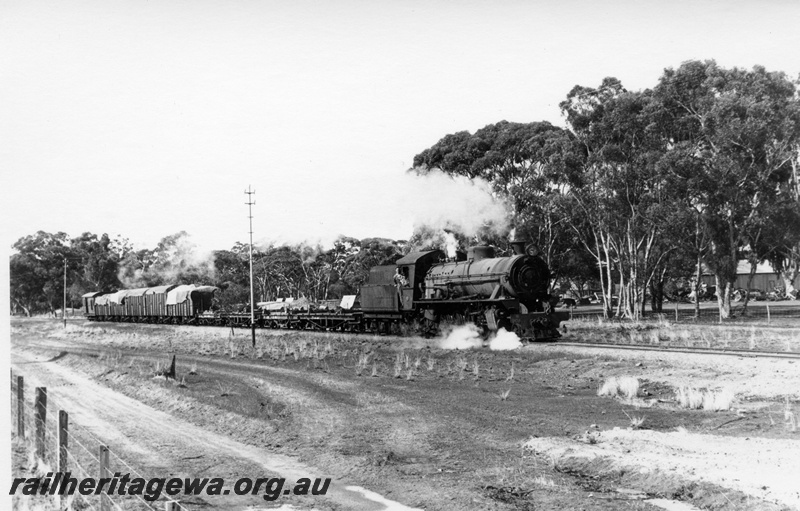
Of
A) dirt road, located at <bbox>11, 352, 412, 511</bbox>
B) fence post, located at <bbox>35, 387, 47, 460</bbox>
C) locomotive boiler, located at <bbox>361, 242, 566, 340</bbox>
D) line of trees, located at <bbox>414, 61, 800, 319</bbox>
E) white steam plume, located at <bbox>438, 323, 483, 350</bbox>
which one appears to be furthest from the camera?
line of trees, located at <bbox>414, 61, 800, 319</bbox>

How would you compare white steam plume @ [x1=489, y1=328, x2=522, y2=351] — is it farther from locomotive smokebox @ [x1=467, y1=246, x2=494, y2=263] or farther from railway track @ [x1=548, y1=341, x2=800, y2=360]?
locomotive smokebox @ [x1=467, y1=246, x2=494, y2=263]

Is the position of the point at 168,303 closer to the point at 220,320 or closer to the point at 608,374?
the point at 220,320

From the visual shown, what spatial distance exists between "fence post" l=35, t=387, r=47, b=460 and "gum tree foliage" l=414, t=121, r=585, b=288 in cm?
2764

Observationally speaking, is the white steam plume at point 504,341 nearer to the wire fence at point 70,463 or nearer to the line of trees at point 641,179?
the line of trees at point 641,179

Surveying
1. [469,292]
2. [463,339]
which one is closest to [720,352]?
[463,339]

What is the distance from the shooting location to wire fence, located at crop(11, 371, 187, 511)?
7533 mm

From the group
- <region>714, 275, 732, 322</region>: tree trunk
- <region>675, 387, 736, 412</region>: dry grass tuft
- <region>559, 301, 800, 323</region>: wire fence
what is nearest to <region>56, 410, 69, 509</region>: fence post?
Result: <region>675, 387, 736, 412</region>: dry grass tuft

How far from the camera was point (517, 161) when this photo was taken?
126 ft

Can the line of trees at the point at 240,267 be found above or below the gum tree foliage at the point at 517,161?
below

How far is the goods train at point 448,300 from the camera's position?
21.6 m

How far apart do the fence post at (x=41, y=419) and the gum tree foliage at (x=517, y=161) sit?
90.7ft

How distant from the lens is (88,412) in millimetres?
12977

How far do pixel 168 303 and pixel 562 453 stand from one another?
3771cm

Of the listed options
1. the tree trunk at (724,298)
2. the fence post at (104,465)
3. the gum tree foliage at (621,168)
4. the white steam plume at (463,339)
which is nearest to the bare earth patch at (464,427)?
the fence post at (104,465)
